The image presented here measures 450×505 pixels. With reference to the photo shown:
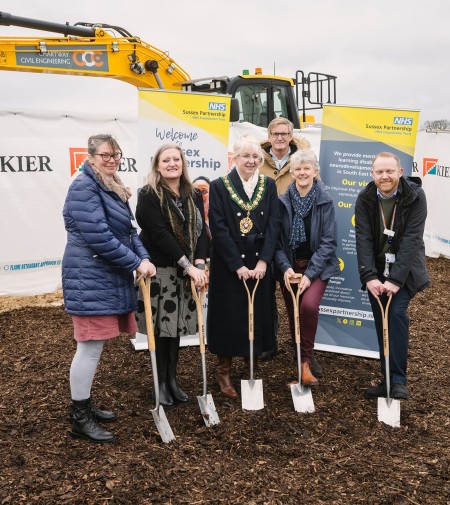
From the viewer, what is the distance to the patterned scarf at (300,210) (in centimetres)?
438

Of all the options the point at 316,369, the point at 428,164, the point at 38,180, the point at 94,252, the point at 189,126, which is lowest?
the point at 316,369

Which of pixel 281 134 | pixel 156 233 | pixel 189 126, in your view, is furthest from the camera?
pixel 189 126

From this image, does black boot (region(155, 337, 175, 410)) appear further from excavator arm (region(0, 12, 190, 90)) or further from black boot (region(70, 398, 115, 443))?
excavator arm (region(0, 12, 190, 90))

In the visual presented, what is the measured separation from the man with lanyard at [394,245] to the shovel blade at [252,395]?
1.04 m

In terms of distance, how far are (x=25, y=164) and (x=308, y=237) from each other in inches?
184

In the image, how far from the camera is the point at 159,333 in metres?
3.93

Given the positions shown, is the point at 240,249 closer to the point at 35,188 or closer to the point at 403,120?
the point at 403,120

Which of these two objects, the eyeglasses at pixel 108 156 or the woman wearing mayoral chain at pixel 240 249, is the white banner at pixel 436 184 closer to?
the woman wearing mayoral chain at pixel 240 249

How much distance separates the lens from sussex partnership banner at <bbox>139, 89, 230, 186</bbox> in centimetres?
506

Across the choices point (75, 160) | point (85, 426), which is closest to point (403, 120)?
point (85, 426)

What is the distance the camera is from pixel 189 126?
5.22m

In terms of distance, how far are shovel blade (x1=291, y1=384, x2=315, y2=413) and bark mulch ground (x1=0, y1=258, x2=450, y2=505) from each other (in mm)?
62

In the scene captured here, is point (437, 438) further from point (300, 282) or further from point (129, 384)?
point (129, 384)

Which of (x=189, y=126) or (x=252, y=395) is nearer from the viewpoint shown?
(x=252, y=395)
